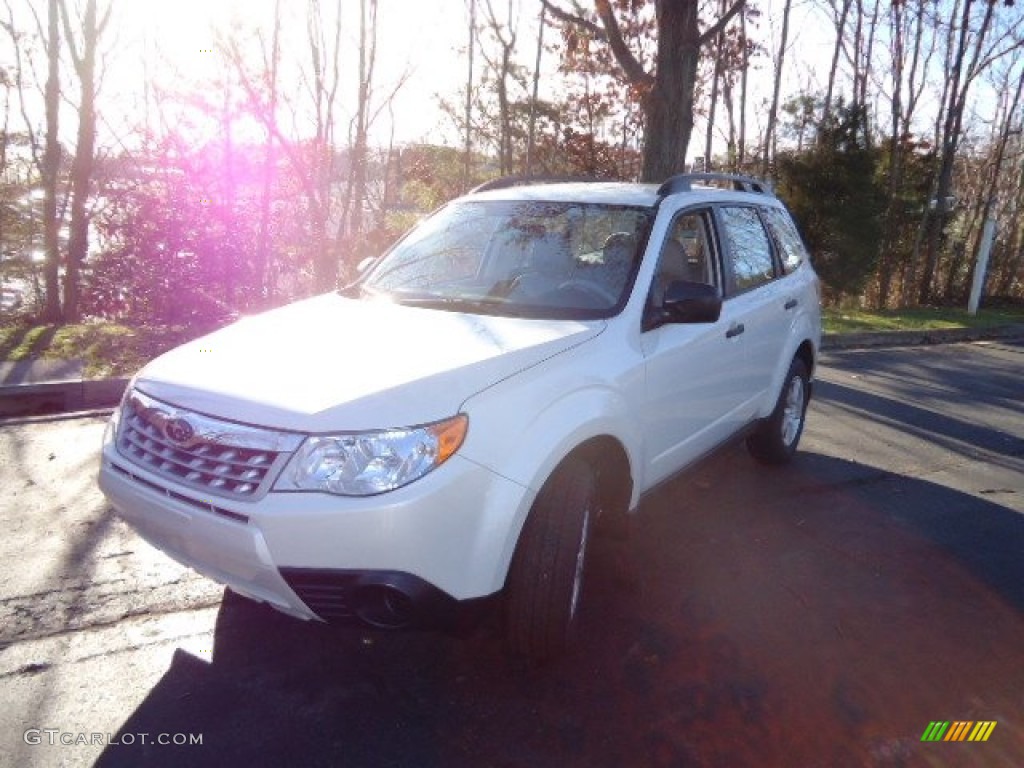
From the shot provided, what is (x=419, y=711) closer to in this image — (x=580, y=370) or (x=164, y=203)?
(x=580, y=370)

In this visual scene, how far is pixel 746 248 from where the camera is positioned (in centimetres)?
446

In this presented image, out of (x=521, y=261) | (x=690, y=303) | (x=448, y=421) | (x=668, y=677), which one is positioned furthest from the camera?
(x=521, y=261)

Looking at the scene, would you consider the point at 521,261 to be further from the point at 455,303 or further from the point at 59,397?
the point at 59,397

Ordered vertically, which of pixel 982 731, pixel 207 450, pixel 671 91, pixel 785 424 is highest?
pixel 671 91

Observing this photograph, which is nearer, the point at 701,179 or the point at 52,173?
the point at 701,179

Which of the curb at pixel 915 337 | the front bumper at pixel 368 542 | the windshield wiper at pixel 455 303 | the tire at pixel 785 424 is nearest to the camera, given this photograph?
the front bumper at pixel 368 542

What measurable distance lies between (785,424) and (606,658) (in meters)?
2.79

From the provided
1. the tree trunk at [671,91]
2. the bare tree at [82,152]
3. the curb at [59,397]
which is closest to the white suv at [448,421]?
the curb at [59,397]

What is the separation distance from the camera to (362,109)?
433 inches

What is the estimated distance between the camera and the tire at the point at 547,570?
2.58m

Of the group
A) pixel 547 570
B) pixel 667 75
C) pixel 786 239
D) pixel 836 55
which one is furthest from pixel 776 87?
pixel 547 570

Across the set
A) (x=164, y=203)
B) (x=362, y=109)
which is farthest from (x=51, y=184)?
(x=362, y=109)

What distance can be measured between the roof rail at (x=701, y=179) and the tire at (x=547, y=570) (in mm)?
1776

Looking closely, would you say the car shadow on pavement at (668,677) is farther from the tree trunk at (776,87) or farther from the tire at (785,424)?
the tree trunk at (776,87)
